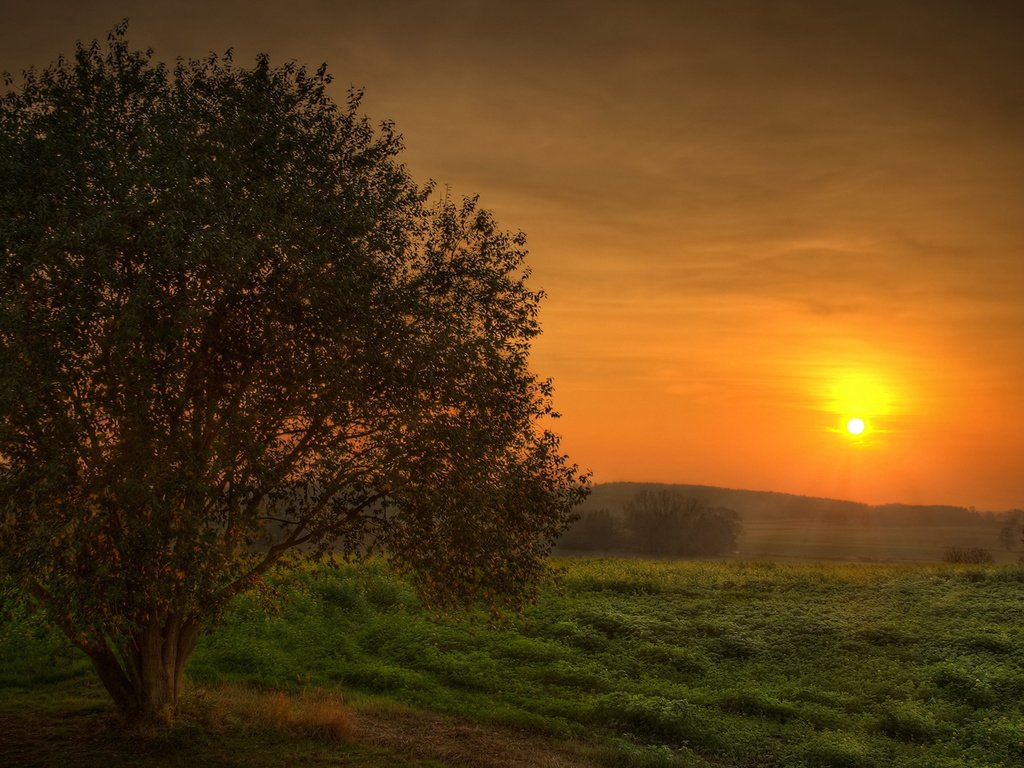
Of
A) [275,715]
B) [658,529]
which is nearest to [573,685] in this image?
[275,715]

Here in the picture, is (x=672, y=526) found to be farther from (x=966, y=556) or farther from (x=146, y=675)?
(x=146, y=675)

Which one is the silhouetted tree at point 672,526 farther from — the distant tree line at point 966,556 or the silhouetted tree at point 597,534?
the distant tree line at point 966,556

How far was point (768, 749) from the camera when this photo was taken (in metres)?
23.1

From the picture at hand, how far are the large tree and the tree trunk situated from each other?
64 millimetres

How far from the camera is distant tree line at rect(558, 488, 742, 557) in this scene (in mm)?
130750

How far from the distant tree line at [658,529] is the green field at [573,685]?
8843cm

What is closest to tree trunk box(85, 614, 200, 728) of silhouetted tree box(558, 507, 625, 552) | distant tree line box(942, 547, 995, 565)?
distant tree line box(942, 547, 995, 565)

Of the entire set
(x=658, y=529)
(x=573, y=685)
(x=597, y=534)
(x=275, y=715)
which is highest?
(x=275, y=715)

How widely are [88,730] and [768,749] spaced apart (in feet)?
59.4

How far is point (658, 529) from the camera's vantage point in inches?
5320

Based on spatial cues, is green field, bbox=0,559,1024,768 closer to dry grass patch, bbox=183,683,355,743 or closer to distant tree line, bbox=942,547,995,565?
dry grass patch, bbox=183,683,355,743

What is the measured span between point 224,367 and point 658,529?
406 feet

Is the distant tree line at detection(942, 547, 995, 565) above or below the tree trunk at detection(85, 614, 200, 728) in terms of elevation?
below

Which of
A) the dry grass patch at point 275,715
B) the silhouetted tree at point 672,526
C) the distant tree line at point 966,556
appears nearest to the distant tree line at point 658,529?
the silhouetted tree at point 672,526
